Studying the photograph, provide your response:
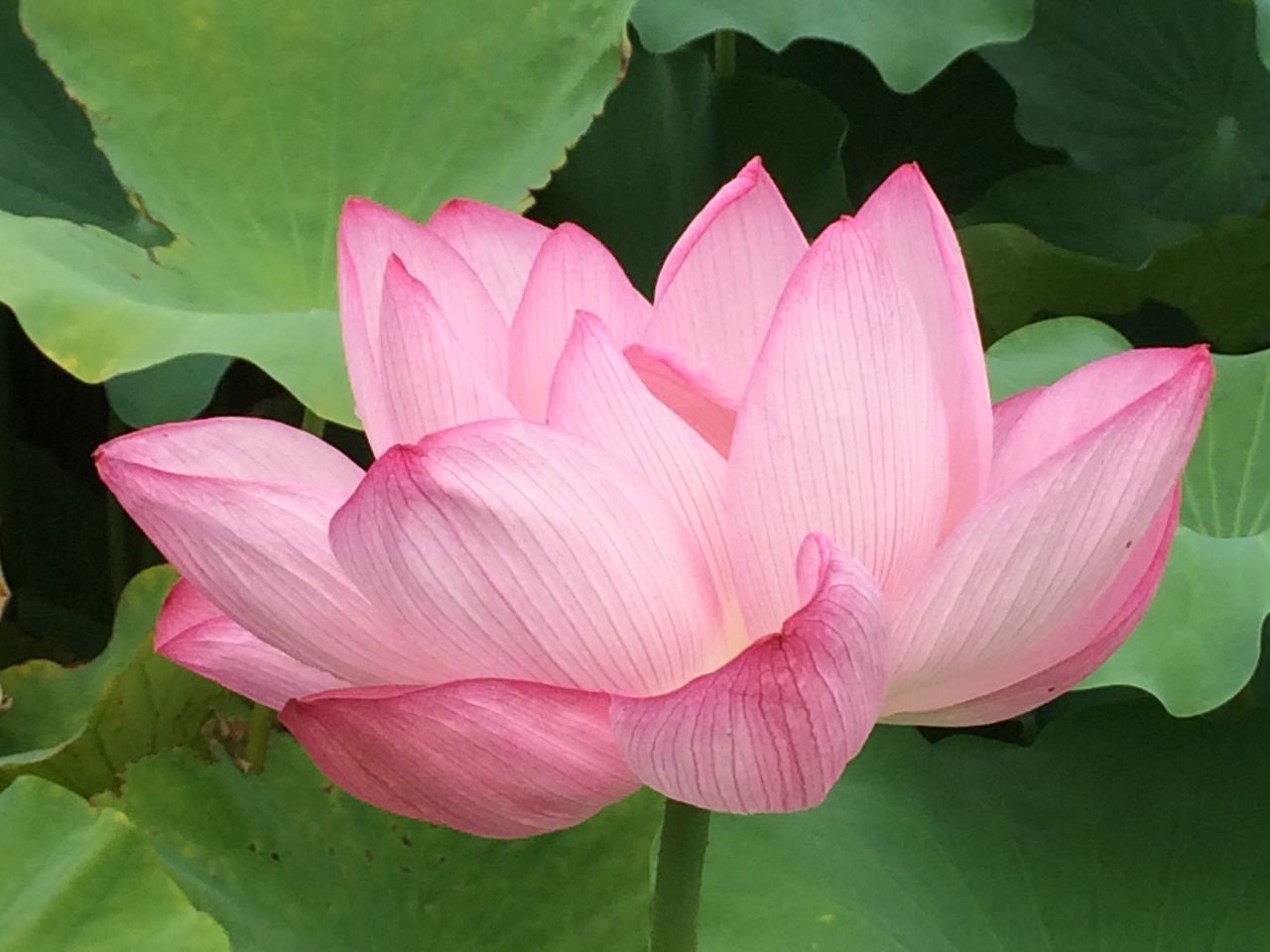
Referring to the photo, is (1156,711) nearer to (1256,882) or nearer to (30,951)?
(1256,882)

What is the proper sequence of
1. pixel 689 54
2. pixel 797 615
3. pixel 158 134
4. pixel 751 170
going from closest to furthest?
pixel 797 615
pixel 751 170
pixel 158 134
pixel 689 54

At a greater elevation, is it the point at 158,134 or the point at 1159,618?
the point at 1159,618

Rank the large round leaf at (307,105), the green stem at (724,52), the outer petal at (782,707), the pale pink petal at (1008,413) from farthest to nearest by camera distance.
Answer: the green stem at (724,52), the large round leaf at (307,105), the pale pink petal at (1008,413), the outer petal at (782,707)

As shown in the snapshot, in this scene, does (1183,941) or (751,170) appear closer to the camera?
(751,170)

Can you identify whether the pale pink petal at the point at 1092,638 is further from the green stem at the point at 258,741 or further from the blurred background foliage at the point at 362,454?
the green stem at the point at 258,741

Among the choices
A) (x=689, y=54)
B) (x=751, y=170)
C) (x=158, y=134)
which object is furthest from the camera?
(x=689, y=54)

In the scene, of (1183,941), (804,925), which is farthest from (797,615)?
(1183,941)

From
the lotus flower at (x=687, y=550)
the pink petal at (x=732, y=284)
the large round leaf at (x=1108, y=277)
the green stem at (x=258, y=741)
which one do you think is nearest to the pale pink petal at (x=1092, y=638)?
the lotus flower at (x=687, y=550)

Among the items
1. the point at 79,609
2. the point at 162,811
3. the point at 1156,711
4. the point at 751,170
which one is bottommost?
the point at 79,609
